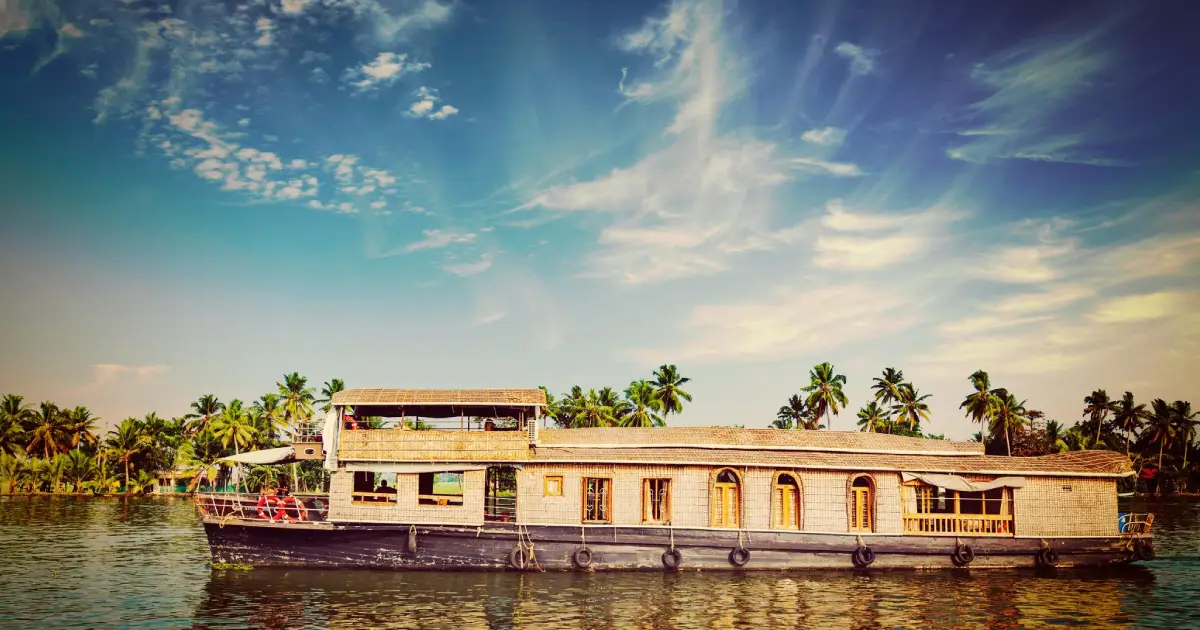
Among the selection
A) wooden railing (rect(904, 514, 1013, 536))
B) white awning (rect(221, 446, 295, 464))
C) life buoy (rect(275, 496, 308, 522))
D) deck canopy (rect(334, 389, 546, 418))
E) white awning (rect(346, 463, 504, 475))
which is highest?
deck canopy (rect(334, 389, 546, 418))

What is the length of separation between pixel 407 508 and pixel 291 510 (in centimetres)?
368

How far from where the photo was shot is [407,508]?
20.0 m

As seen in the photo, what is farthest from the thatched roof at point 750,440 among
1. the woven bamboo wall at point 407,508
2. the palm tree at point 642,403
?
the palm tree at point 642,403

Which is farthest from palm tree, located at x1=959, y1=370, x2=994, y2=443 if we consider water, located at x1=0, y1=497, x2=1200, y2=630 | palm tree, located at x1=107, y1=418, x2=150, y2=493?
palm tree, located at x1=107, y1=418, x2=150, y2=493

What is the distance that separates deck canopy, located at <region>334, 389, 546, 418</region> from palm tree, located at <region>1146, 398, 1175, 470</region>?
63236 millimetres

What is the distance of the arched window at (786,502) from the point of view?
20.2 meters

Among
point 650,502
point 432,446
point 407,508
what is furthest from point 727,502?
point 407,508

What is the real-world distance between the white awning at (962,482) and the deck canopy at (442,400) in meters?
10.2

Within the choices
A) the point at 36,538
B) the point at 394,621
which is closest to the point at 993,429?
the point at 394,621

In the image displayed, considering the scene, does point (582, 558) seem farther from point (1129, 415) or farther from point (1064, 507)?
point (1129, 415)

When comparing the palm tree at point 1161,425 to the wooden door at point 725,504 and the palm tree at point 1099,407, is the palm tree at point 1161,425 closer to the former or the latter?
the palm tree at point 1099,407

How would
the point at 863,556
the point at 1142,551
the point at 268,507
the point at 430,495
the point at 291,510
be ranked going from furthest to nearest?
the point at 291,510 < the point at 430,495 < the point at 1142,551 < the point at 268,507 < the point at 863,556

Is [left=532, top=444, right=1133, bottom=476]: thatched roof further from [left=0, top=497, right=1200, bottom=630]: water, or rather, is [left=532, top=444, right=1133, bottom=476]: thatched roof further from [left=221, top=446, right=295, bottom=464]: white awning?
[left=221, top=446, right=295, bottom=464]: white awning

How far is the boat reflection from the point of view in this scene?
1537 cm
